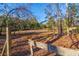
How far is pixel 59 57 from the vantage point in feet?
10.4

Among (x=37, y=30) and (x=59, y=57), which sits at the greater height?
(x=37, y=30)

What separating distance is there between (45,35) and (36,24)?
0.12 meters

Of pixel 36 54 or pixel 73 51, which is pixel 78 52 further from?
pixel 36 54

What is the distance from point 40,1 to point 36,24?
20 centimetres

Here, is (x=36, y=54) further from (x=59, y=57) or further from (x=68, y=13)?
(x=68, y=13)

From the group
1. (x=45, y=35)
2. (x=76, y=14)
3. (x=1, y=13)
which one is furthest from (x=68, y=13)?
(x=1, y=13)

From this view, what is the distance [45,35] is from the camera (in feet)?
10.5

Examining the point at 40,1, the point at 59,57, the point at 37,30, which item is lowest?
the point at 59,57

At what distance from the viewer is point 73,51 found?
3.17m

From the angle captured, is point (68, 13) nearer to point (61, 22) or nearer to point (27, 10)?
point (61, 22)

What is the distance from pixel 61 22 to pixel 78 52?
0.29 meters

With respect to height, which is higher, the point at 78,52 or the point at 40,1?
the point at 40,1

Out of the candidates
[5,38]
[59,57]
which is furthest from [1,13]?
[59,57]

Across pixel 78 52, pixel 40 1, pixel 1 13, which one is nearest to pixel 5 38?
pixel 1 13
